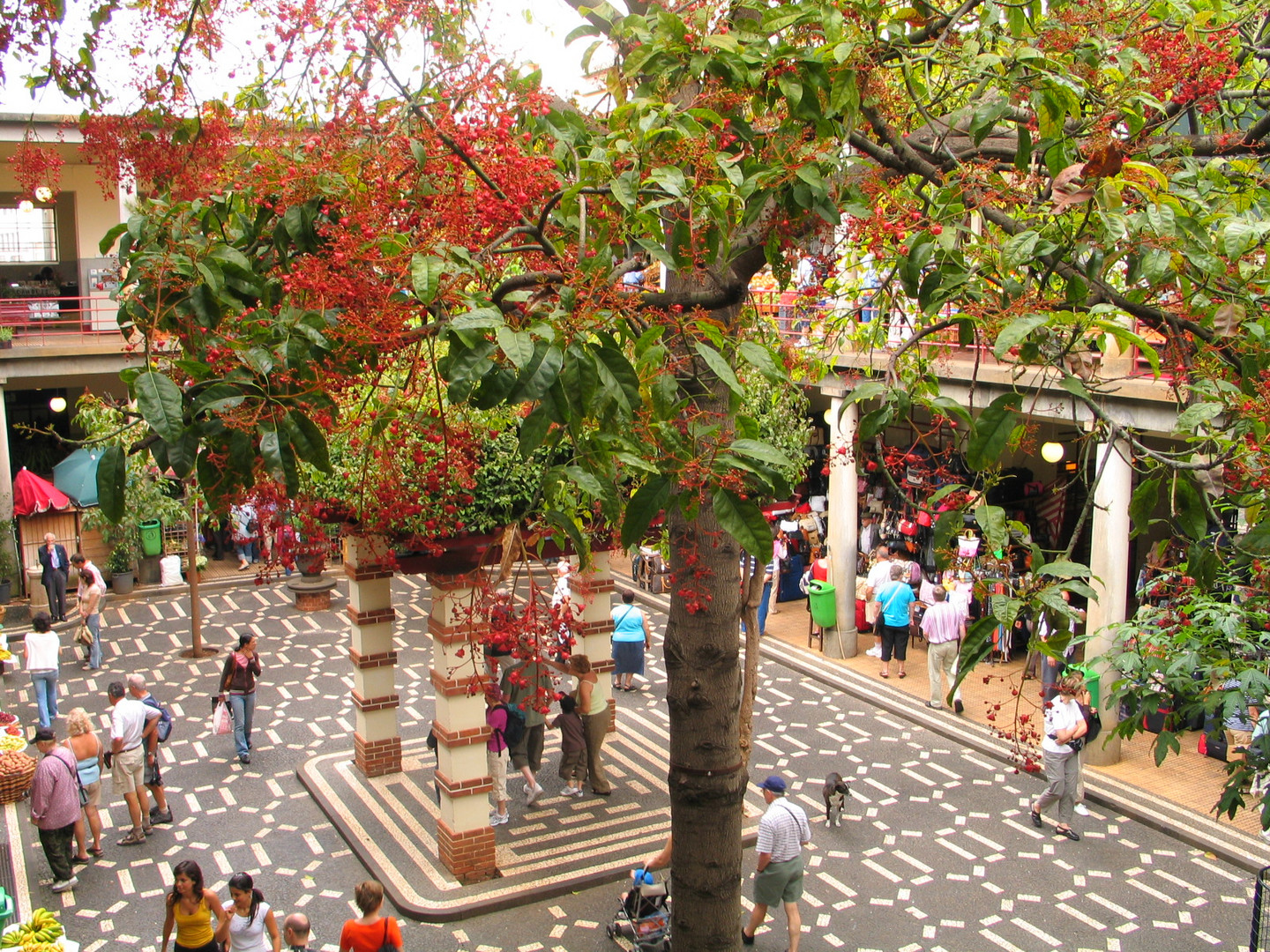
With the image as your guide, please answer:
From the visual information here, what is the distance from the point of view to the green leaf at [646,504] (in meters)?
3.23

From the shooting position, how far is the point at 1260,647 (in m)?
6.00

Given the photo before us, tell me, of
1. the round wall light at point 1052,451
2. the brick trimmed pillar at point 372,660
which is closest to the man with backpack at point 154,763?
the brick trimmed pillar at point 372,660

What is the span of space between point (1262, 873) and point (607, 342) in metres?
6.25

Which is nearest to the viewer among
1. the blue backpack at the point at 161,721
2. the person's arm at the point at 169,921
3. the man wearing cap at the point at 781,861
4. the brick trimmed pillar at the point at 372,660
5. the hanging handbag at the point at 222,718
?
the person's arm at the point at 169,921

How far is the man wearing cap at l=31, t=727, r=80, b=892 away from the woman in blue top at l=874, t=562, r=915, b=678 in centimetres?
891

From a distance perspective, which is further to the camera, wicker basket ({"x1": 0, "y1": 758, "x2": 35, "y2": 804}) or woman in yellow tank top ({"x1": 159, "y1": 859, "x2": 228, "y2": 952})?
wicker basket ({"x1": 0, "y1": 758, "x2": 35, "y2": 804})

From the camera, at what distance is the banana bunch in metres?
6.29

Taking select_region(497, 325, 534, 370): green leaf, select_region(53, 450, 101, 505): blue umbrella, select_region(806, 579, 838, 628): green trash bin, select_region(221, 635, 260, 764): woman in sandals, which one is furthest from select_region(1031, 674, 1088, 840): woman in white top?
select_region(53, 450, 101, 505): blue umbrella

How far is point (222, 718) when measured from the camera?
10.9 metres

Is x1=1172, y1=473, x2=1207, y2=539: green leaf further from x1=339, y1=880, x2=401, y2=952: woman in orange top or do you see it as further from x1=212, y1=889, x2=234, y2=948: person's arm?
x1=212, y1=889, x2=234, y2=948: person's arm

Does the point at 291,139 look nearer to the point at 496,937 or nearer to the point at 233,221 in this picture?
the point at 233,221

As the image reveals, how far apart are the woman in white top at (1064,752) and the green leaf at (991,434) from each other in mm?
7174

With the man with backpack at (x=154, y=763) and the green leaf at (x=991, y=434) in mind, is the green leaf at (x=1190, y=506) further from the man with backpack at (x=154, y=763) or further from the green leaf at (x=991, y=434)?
the man with backpack at (x=154, y=763)

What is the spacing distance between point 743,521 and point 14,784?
8621mm
